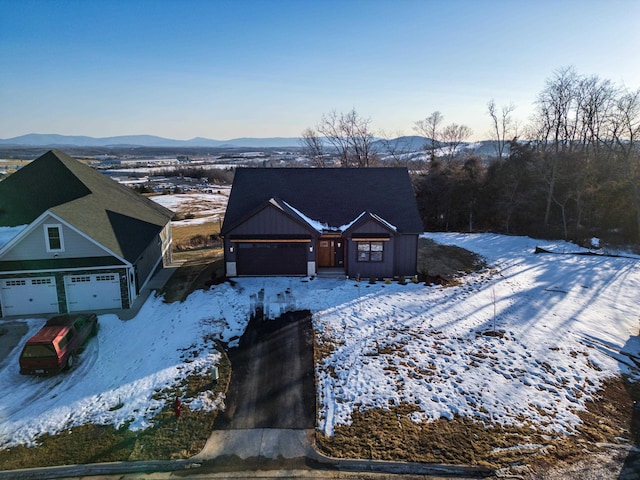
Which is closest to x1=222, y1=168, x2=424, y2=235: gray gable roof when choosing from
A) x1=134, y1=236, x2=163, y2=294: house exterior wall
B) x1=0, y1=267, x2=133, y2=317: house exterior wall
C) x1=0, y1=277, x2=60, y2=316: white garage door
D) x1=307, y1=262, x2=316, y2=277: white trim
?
x1=307, y1=262, x2=316, y2=277: white trim

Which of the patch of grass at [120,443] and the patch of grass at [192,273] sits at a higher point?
the patch of grass at [192,273]

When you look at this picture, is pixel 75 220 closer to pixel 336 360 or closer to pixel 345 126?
pixel 336 360

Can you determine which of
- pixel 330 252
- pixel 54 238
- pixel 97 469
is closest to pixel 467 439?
pixel 97 469

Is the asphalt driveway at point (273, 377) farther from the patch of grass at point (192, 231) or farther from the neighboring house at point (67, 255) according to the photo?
the patch of grass at point (192, 231)

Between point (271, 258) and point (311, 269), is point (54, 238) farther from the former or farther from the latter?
point (311, 269)

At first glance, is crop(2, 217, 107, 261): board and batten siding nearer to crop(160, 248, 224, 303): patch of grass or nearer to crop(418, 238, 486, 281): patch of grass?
crop(160, 248, 224, 303): patch of grass

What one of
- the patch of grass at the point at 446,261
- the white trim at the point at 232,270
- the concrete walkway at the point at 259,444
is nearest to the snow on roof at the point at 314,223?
the white trim at the point at 232,270

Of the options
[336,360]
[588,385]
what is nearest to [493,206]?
[588,385]
